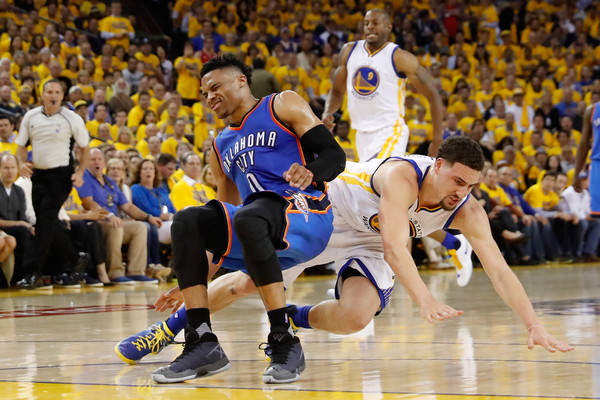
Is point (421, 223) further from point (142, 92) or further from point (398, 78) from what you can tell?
point (142, 92)

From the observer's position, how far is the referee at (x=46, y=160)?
9.16 metres

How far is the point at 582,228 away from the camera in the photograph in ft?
45.8

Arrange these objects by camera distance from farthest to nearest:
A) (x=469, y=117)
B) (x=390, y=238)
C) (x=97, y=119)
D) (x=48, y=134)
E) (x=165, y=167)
A: (x=469, y=117) → (x=97, y=119) → (x=165, y=167) → (x=48, y=134) → (x=390, y=238)

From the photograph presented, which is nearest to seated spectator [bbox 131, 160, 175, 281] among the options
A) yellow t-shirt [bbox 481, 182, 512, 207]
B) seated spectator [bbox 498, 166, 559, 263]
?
yellow t-shirt [bbox 481, 182, 512, 207]

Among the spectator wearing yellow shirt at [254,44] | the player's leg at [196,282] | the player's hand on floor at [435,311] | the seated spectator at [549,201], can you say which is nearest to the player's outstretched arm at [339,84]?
the player's leg at [196,282]

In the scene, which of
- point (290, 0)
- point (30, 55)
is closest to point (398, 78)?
point (30, 55)

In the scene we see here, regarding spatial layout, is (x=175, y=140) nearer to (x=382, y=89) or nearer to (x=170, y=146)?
(x=170, y=146)

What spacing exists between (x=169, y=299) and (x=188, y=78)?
11453mm

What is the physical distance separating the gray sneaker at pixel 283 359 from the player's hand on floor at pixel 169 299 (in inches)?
27.0

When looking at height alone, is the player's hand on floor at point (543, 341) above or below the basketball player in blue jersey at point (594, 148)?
below

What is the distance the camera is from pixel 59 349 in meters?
4.66

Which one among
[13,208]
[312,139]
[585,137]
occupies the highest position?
[585,137]

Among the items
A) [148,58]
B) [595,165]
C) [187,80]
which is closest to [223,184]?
[595,165]

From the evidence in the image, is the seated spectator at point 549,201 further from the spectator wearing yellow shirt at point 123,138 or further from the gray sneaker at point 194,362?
the gray sneaker at point 194,362
